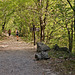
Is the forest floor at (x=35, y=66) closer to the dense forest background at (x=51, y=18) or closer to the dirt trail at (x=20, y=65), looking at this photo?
the dirt trail at (x=20, y=65)

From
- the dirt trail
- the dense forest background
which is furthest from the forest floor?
the dense forest background

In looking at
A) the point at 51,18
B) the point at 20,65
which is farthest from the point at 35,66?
the point at 51,18

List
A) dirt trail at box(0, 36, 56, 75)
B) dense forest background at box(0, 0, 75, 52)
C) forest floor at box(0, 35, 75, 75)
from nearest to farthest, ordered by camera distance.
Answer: forest floor at box(0, 35, 75, 75), dirt trail at box(0, 36, 56, 75), dense forest background at box(0, 0, 75, 52)

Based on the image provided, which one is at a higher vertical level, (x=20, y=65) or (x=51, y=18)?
(x=51, y=18)

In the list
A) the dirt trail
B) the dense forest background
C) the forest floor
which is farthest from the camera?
the dense forest background

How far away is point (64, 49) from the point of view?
10609 millimetres

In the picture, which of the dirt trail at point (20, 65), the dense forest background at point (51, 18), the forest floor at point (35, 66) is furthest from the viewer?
the dense forest background at point (51, 18)

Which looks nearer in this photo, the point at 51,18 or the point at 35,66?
the point at 35,66

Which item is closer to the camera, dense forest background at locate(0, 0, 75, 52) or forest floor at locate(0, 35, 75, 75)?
forest floor at locate(0, 35, 75, 75)

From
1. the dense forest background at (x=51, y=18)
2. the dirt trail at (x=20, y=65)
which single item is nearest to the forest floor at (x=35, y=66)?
the dirt trail at (x=20, y=65)

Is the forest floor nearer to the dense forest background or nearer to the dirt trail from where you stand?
the dirt trail

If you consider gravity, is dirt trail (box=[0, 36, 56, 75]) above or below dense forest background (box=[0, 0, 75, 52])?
below

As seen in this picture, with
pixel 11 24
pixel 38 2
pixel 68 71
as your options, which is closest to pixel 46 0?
pixel 38 2

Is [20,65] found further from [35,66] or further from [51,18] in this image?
[51,18]
